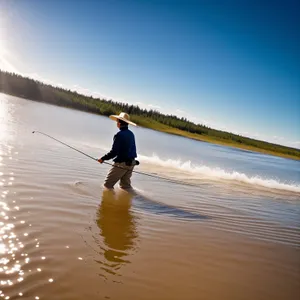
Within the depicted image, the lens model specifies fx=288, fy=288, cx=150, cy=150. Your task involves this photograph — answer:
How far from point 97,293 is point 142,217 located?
3.20m

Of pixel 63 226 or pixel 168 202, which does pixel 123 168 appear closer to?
pixel 168 202

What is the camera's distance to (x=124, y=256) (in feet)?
14.1

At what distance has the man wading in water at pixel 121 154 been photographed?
28.4ft

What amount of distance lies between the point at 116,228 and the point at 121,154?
12.1ft

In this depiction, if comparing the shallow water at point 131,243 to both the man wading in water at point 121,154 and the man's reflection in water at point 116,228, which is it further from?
the man wading in water at point 121,154

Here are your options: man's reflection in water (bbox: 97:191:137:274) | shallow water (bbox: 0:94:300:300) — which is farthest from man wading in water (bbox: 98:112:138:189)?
man's reflection in water (bbox: 97:191:137:274)

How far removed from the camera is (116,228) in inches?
213

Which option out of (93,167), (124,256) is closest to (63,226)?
(124,256)

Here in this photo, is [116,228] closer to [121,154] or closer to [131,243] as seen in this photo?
[131,243]

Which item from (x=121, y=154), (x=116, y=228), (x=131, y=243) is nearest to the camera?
(x=131, y=243)

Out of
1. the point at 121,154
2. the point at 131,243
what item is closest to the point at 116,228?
the point at 131,243

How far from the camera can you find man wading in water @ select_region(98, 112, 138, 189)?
865cm

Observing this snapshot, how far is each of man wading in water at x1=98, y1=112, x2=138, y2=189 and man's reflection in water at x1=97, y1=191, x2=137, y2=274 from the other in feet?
2.83

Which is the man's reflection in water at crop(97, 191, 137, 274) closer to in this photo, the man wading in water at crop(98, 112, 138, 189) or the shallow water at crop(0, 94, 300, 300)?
the shallow water at crop(0, 94, 300, 300)
